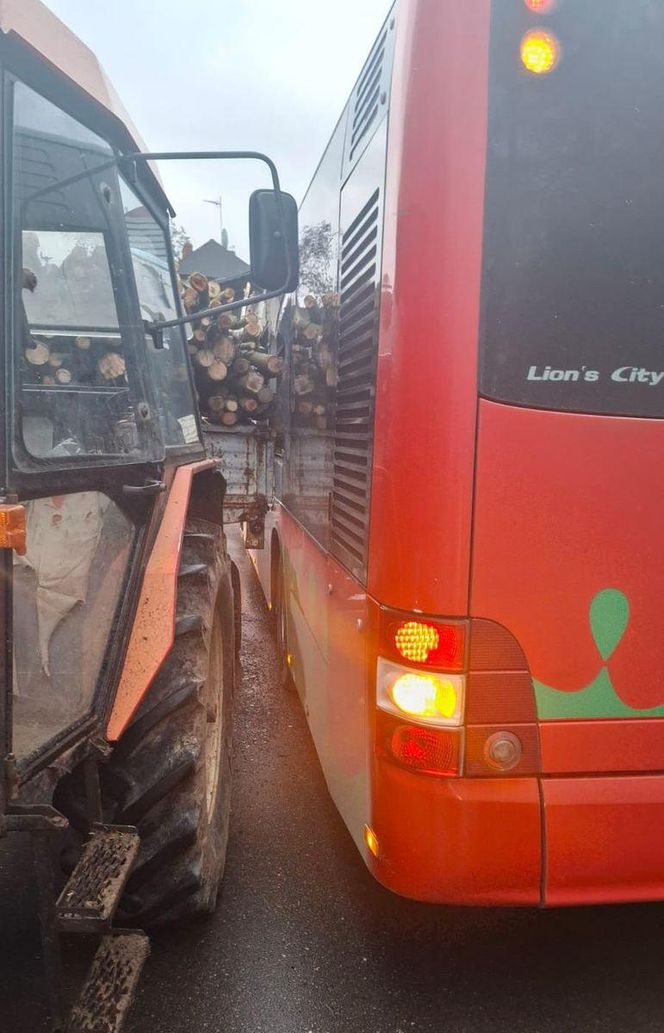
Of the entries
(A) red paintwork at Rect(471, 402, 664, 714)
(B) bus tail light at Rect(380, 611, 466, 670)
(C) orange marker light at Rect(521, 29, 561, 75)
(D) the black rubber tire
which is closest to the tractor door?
(D) the black rubber tire

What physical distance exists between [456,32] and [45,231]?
3.66 ft

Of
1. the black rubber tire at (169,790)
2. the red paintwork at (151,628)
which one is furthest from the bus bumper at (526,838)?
the red paintwork at (151,628)

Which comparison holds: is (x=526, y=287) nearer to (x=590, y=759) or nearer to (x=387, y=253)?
(x=387, y=253)

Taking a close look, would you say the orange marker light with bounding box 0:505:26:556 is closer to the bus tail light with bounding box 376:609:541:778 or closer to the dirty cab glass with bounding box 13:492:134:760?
the dirty cab glass with bounding box 13:492:134:760

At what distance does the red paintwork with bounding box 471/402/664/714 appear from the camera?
5.79 ft

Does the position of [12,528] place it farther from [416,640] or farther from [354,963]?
[354,963]

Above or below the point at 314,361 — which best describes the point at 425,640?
below

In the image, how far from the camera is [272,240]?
2.30m

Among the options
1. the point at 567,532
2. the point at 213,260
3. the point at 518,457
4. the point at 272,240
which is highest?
the point at 213,260

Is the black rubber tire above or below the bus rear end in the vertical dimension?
below

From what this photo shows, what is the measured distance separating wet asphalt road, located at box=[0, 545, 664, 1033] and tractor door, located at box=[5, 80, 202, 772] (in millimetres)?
982

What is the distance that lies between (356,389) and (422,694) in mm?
941

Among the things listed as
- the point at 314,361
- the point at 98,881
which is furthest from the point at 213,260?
the point at 98,881

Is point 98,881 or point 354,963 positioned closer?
point 98,881
